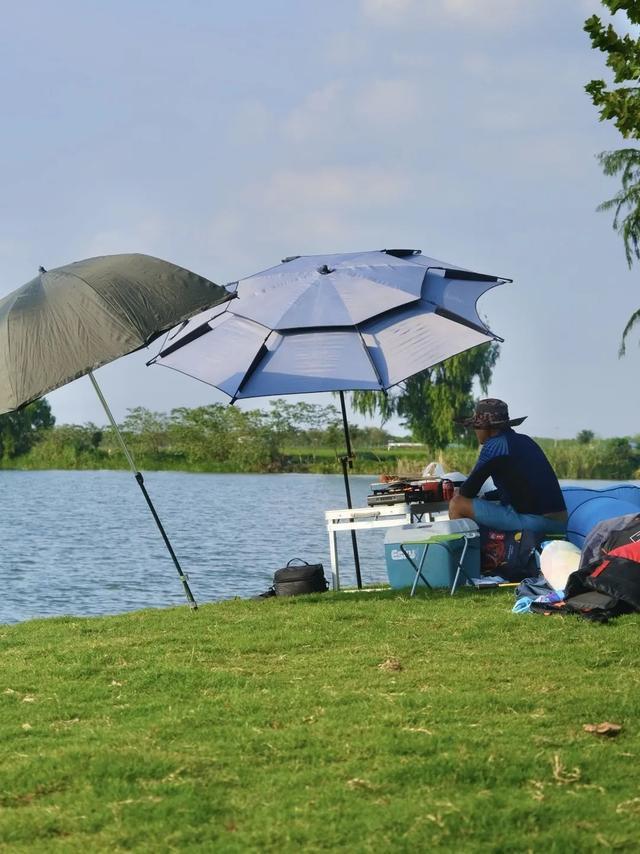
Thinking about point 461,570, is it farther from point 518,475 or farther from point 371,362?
point 371,362

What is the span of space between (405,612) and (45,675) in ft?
7.42

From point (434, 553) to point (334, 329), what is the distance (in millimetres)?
1660

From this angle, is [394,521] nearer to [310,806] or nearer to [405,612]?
[405,612]

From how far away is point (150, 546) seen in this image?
19.4 meters

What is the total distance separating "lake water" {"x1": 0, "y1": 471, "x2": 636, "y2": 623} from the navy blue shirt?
4.11 meters

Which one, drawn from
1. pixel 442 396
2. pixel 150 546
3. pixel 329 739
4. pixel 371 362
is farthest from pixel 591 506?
pixel 442 396

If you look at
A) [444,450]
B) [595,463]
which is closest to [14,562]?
[595,463]

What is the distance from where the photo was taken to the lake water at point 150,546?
1230 cm

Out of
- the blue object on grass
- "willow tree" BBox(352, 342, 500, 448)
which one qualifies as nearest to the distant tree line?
"willow tree" BBox(352, 342, 500, 448)

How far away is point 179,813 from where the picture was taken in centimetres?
323

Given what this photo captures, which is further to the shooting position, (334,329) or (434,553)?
(334,329)

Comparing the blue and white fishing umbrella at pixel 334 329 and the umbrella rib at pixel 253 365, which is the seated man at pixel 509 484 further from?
the umbrella rib at pixel 253 365

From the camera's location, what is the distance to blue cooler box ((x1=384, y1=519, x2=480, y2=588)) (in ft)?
25.3

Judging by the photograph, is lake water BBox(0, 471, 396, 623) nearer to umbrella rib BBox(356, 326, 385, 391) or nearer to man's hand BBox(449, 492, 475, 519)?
man's hand BBox(449, 492, 475, 519)
